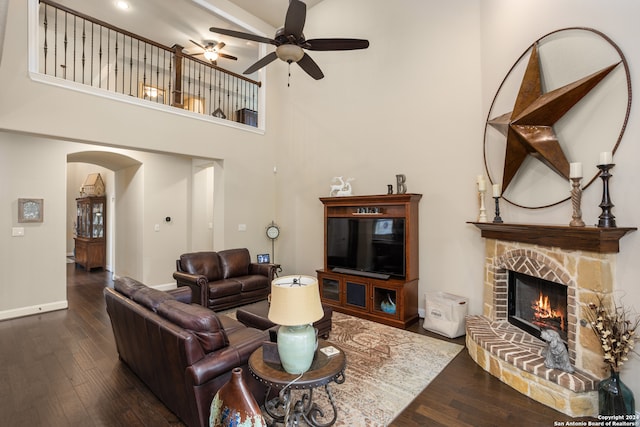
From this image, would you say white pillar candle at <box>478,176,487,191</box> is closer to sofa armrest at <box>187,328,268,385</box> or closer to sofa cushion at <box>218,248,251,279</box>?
sofa armrest at <box>187,328,268,385</box>

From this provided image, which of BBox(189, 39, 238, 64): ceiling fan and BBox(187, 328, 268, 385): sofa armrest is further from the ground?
BBox(189, 39, 238, 64): ceiling fan

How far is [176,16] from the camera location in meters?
6.11

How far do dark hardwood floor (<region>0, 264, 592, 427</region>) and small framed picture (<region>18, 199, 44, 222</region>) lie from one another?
73.6 inches

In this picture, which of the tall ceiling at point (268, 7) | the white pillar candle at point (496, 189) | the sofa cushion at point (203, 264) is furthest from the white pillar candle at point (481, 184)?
the tall ceiling at point (268, 7)

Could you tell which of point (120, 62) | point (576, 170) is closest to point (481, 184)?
point (576, 170)

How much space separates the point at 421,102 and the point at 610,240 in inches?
116

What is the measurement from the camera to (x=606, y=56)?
8.63 feet

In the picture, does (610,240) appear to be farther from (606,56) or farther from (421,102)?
(421,102)

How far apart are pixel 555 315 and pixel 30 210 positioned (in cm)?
714

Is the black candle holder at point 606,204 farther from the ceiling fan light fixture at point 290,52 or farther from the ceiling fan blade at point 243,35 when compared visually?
the ceiling fan blade at point 243,35

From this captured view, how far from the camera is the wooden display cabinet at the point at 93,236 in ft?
27.0

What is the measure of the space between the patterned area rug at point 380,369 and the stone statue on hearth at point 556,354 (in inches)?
36.9

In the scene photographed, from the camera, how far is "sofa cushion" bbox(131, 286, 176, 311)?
8.32 feet

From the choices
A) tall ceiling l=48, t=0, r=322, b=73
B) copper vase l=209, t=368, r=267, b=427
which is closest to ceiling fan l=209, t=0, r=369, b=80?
copper vase l=209, t=368, r=267, b=427
